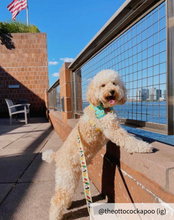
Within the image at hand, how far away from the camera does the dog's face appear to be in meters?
1.79

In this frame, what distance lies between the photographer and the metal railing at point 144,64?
1.68 m

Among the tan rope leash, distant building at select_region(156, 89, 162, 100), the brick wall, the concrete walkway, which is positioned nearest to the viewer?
the tan rope leash

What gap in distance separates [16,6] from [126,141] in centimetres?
1974

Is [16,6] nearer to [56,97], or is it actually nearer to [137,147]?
[56,97]

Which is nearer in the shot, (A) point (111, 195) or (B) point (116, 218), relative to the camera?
(B) point (116, 218)

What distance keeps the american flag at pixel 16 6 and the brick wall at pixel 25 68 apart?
15.2 feet

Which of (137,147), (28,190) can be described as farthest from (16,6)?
(137,147)

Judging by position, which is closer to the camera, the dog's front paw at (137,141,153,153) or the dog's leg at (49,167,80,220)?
the dog's front paw at (137,141,153,153)

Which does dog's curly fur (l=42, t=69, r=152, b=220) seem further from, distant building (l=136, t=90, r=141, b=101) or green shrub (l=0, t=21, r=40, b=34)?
green shrub (l=0, t=21, r=40, b=34)

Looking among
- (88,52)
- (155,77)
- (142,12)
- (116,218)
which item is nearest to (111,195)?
(116,218)

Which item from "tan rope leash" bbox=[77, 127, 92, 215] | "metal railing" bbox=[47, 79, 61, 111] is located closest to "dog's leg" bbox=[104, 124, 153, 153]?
"tan rope leash" bbox=[77, 127, 92, 215]

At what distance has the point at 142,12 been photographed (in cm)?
181

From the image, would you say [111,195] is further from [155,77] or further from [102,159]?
[155,77]

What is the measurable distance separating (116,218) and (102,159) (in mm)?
670
